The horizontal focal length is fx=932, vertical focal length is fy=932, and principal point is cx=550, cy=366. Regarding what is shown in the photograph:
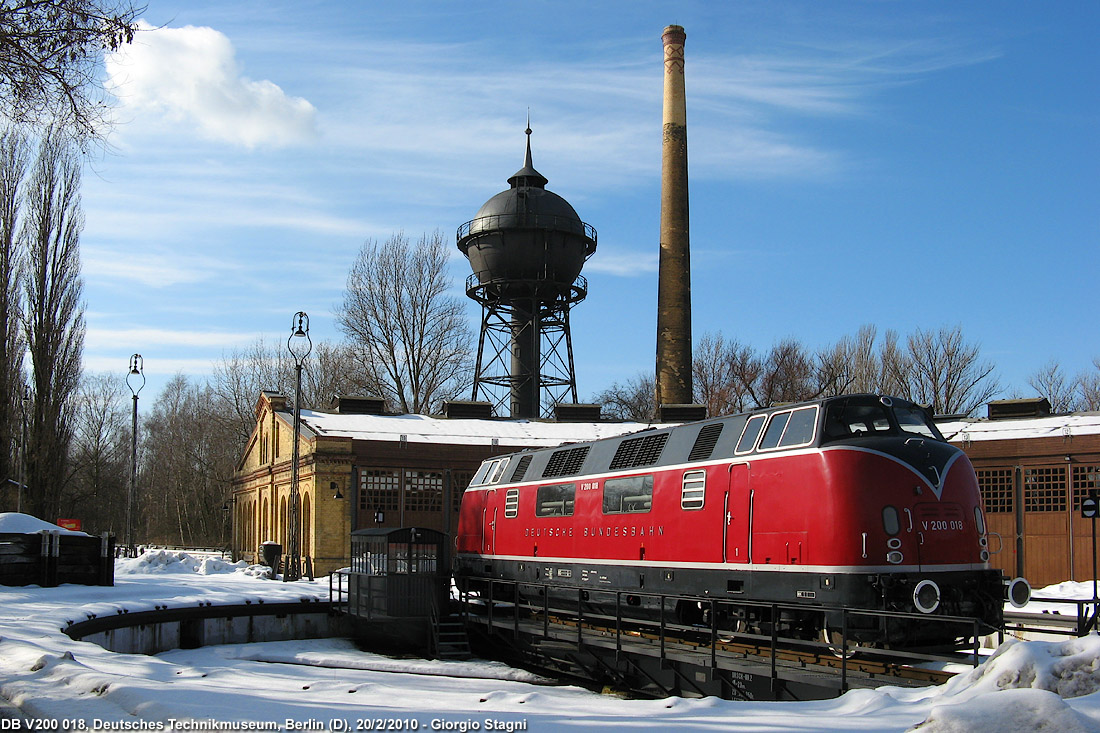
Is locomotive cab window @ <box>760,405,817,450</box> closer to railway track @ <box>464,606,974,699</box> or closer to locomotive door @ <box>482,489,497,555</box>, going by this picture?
railway track @ <box>464,606,974,699</box>

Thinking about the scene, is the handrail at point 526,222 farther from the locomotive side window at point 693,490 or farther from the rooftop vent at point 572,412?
the locomotive side window at point 693,490

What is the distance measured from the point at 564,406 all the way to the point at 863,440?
31.4 m

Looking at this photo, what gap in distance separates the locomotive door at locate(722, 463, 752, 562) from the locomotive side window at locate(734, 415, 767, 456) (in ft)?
0.91

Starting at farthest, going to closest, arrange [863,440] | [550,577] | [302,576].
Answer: [302,576] → [550,577] → [863,440]

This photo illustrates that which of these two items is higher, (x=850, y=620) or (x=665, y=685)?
(x=850, y=620)

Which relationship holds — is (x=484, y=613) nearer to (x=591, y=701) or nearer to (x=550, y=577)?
(x=550, y=577)

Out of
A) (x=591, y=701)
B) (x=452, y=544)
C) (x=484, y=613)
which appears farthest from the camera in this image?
(x=452, y=544)

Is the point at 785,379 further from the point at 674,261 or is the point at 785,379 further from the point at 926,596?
the point at 926,596

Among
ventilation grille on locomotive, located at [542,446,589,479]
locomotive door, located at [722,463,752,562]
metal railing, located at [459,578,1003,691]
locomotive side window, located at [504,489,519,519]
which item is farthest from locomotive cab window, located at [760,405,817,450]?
locomotive side window, located at [504,489,519,519]

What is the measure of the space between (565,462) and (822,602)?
880cm

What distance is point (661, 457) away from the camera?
17766mm

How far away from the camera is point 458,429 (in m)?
41.8

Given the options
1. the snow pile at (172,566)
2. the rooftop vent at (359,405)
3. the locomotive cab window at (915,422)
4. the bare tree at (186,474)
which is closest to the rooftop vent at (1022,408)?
the locomotive cab window at (915,422)

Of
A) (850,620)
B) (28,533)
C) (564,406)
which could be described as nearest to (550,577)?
A: (850,620)
